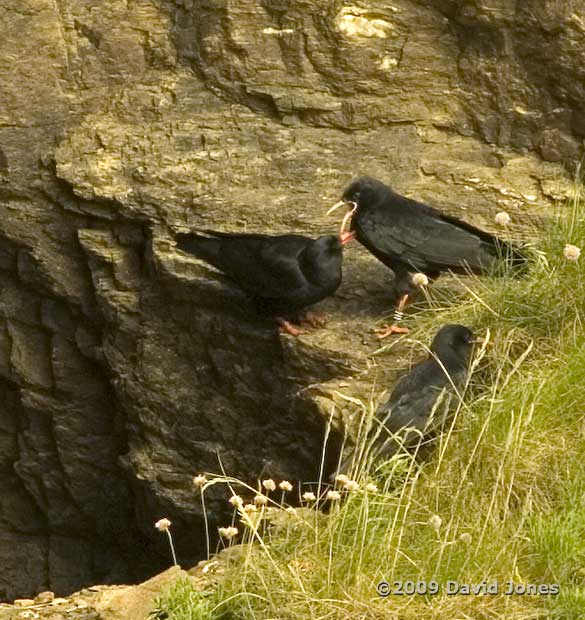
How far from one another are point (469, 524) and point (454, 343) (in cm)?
117

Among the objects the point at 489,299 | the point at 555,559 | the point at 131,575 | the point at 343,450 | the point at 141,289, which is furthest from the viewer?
the point at 131,575

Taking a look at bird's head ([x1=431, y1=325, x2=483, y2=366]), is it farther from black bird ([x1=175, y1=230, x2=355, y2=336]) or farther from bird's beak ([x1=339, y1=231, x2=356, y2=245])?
bird's beak ([x1=339, y1=231, x2=356, y2=245])

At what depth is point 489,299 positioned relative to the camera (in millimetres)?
8086

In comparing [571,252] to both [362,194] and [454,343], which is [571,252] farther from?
[362,194]

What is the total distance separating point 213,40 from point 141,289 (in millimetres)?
1575

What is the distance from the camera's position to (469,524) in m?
6.67

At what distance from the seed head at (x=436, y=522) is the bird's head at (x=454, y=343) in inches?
45.9

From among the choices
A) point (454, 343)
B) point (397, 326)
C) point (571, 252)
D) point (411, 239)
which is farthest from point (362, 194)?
point (571, 252)

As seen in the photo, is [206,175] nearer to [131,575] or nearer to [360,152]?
[360,152]

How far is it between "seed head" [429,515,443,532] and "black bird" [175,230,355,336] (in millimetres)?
2117

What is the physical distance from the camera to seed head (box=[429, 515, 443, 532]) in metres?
6.34

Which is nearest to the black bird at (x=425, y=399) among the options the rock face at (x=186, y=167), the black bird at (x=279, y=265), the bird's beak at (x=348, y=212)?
the black bird at (x=279, y=265)

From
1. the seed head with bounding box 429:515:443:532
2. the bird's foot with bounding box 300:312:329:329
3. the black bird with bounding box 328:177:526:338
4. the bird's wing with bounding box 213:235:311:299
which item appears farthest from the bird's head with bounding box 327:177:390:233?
the seed head with bounding box 429:515:443:532

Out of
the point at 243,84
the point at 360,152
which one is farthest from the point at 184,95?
the point at 360,152
